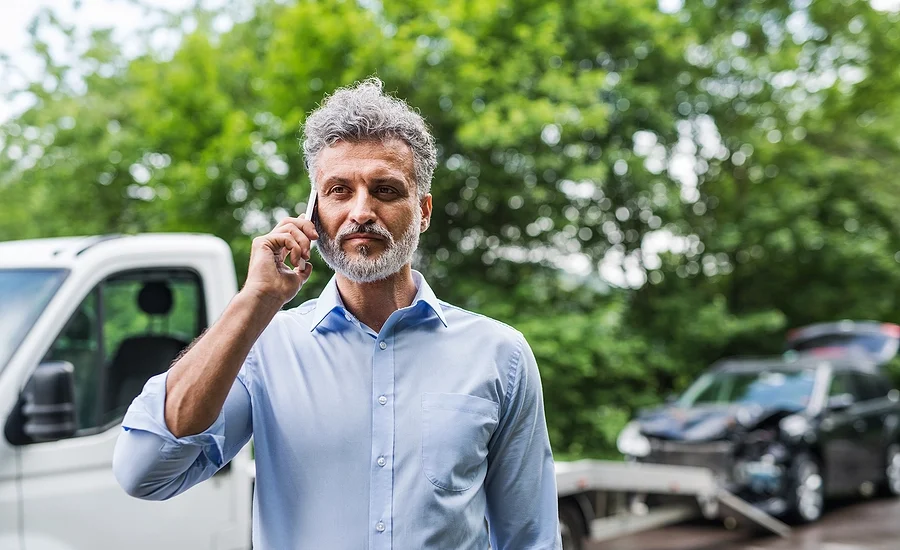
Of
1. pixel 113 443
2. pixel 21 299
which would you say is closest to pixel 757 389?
pixel 113 443

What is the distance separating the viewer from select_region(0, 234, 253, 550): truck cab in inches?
148

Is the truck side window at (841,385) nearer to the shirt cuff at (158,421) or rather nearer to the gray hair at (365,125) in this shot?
the gray hair at (365,125)

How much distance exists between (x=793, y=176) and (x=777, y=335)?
124 inches

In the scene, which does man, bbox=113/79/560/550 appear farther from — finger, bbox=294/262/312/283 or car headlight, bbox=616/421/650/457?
car headlight, bbox=616/421/650/457

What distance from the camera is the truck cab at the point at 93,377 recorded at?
12.3 feet

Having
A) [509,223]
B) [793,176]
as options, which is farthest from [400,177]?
[793,176]

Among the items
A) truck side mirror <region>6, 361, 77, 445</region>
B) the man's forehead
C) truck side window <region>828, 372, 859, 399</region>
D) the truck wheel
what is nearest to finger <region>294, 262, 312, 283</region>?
the man's forehead

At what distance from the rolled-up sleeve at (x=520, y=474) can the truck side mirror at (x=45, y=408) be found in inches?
82.8

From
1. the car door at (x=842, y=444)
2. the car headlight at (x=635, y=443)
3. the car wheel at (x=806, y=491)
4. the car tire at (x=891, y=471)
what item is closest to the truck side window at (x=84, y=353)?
the car headlight at (x=635, y=443)

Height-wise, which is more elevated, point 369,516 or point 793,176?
point 793,176

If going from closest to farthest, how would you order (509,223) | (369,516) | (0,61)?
1. (369,516)
2. (509,223)
3. (0,61)

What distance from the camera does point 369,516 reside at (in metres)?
1.83

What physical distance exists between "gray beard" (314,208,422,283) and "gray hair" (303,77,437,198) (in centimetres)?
15

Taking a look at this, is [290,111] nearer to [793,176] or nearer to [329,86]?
[329,86]
